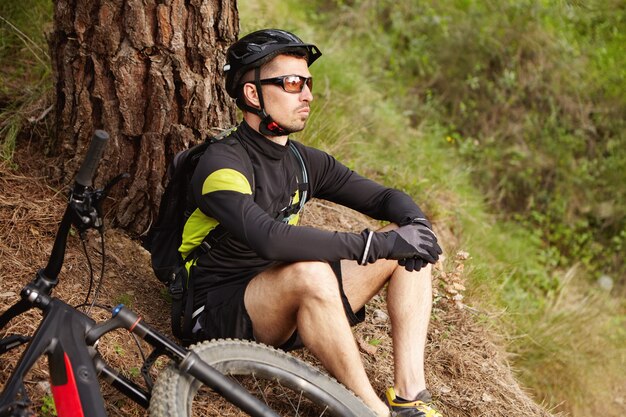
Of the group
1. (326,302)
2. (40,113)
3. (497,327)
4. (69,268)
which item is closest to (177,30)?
(40,113)

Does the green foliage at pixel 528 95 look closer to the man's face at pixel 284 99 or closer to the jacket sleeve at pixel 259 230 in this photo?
the man's face at pixel 284 99

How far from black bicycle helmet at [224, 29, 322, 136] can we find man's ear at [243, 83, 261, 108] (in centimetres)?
2

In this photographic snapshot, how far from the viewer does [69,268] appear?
11.4ft

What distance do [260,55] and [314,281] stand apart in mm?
1081

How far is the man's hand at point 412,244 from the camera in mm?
3008

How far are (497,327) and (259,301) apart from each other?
2.26m

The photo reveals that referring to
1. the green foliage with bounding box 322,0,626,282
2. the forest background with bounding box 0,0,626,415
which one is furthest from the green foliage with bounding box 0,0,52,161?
the green foliage with bounding box 322,0,626,282

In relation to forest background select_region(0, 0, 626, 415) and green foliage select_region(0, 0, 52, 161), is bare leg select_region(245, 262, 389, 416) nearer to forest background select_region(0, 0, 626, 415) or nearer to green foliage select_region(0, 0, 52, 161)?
green foliage select_region(0, 0, 52, 161)

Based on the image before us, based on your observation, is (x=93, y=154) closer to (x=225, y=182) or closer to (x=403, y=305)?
(x=225, y=182)

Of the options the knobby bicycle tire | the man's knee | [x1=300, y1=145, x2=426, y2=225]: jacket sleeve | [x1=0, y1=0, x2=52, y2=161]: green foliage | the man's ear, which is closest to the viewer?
the knobby bicycle tire

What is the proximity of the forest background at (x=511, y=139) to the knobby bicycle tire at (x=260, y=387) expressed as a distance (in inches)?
87.3

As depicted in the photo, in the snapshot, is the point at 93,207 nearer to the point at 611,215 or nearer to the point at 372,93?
the point at 372,93

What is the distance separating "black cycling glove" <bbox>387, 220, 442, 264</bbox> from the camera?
3.01m

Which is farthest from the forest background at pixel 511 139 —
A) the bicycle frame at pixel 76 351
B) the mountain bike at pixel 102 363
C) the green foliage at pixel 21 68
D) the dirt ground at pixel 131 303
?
the bicycle frame at pixel 76 351
